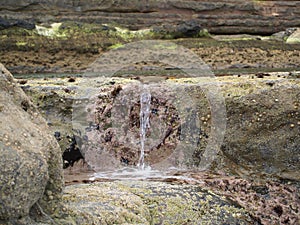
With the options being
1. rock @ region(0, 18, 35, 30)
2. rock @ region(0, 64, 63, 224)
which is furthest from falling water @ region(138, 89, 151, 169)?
rock @ region(0, 18, 35, 30)

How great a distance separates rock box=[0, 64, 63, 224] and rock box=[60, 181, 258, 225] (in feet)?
1.05

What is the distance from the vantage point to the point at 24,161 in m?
3.94

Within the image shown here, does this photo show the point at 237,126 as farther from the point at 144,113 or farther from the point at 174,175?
the point at 144,113

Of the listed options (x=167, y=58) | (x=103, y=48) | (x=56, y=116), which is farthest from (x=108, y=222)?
(x=103, y=48)

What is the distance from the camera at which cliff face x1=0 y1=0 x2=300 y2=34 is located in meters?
26.6

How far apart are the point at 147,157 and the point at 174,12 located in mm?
21068

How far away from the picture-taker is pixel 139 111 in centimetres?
860

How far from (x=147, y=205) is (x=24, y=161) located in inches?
75.7

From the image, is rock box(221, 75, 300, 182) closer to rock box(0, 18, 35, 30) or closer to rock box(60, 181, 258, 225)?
rock box(60, 181, 258, 225)

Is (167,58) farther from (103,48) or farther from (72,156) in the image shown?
(72,156)

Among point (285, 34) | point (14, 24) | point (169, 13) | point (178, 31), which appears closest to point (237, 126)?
point (14, 24)

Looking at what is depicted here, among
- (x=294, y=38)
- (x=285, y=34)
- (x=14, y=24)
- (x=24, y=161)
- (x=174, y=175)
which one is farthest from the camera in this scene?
(x=285, y=34)

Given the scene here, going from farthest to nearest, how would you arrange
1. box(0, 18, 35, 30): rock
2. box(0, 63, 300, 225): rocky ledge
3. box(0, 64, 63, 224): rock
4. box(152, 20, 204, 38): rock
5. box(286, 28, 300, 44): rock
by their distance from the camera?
box(152, 20, 204, 38): rock < box(286, 28, 300, 44): rock < box(0, 18, 35, 30): rock < box(0, 63, 300, 225): rocky ledge < box(0, 64, 63, 224): rock

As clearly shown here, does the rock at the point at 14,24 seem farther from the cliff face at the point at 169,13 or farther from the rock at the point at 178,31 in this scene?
the rock at the point at 178,31
